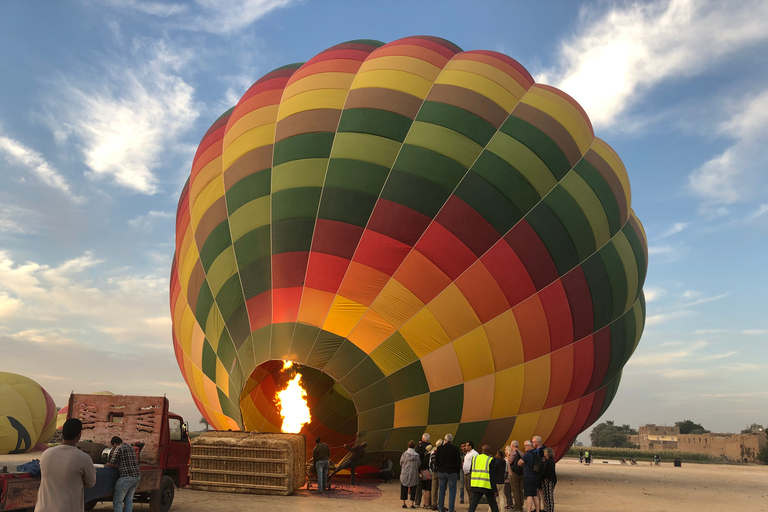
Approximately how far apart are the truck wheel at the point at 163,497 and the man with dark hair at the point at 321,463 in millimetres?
2237

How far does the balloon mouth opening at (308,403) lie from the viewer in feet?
29.7

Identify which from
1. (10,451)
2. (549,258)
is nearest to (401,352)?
(549,258)

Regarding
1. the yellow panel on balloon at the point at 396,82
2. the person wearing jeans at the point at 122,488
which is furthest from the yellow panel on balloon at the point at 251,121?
the person wearing jeans at the point at 122,488

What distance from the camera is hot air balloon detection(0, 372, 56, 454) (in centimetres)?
1775

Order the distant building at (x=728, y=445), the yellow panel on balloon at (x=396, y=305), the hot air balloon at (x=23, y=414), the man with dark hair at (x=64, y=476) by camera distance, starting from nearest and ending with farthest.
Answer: the man with dark hair at (x=64, y=476), the yellow panel on balloon at (x=396, y=305), the hot air balloon at (x=23, y=414), the distant building at (x=728, y=445)

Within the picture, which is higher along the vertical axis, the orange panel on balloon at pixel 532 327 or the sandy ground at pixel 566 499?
the orange panel on balloon at pixel 532 327

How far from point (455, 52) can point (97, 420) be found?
8629 millimetres

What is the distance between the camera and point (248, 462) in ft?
27.0

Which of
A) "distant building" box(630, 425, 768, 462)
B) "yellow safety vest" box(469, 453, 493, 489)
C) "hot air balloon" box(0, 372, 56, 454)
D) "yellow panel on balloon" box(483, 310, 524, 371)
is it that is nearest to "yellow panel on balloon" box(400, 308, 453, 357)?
"yellow panel on balloon" box(483, 310, 524, 371)

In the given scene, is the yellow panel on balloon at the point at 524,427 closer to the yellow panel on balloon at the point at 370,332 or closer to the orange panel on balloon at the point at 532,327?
the orange panel on balloon at the point at 532,327

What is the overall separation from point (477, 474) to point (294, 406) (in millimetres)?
3399

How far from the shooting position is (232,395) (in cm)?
951

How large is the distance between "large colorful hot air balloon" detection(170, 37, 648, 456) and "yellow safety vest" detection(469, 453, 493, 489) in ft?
7.12

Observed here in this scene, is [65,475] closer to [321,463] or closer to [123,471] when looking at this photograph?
[123,471]
